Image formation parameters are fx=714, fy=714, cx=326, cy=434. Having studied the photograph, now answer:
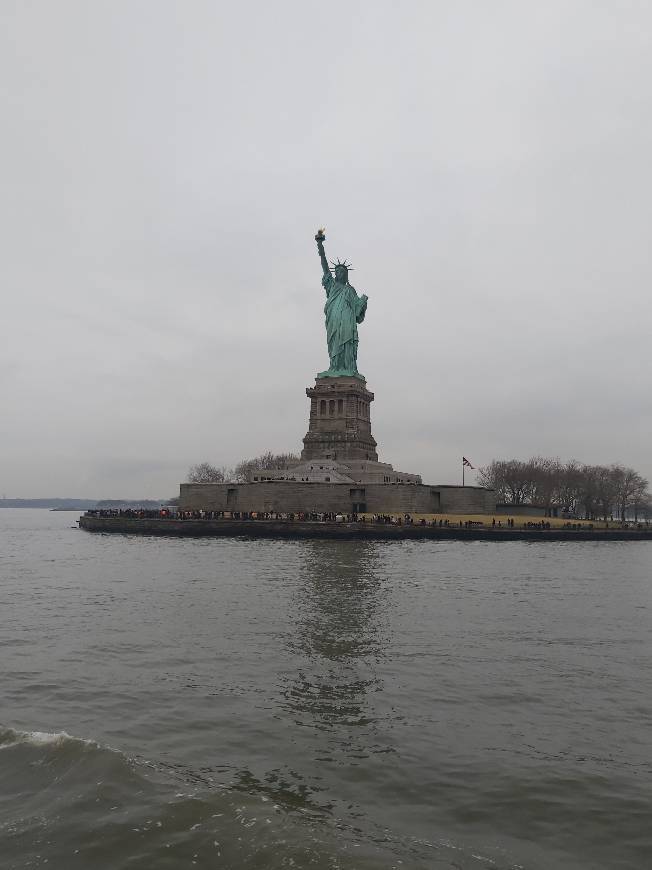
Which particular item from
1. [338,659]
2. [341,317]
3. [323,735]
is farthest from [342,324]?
[323,735]

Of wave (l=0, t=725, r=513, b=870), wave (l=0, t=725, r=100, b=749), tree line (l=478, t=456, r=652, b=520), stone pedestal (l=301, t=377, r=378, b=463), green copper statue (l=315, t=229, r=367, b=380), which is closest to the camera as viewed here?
wave (l=0, t=725, r=513, b=870)

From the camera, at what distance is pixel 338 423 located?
231ft

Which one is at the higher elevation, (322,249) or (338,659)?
(322,249)

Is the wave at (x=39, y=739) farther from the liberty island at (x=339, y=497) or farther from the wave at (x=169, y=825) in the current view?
the liberty island at (x=339, y=497)

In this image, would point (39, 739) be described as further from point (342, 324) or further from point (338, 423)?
point (342, 324)

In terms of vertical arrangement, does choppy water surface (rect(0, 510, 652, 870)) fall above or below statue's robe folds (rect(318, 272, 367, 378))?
below

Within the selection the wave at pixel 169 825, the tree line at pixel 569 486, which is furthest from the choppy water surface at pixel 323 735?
the tree line at pixel 569 486

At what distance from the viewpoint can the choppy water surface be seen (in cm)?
709

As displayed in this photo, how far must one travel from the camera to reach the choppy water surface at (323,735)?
7.09 meters

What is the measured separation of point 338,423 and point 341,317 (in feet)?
36.5

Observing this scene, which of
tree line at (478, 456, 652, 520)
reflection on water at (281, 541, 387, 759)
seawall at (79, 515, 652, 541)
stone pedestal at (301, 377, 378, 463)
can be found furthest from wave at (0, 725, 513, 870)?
tree line at (478, 456, 652, 520)

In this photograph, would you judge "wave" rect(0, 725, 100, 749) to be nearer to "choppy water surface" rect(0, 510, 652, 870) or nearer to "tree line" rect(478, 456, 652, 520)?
"choppy water surface" rect(0, 510, 652, 870)

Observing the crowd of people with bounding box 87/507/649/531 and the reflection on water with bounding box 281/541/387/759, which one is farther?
the crowd of people with bounding box 87/507/649/531

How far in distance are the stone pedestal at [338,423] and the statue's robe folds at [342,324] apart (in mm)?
1698
